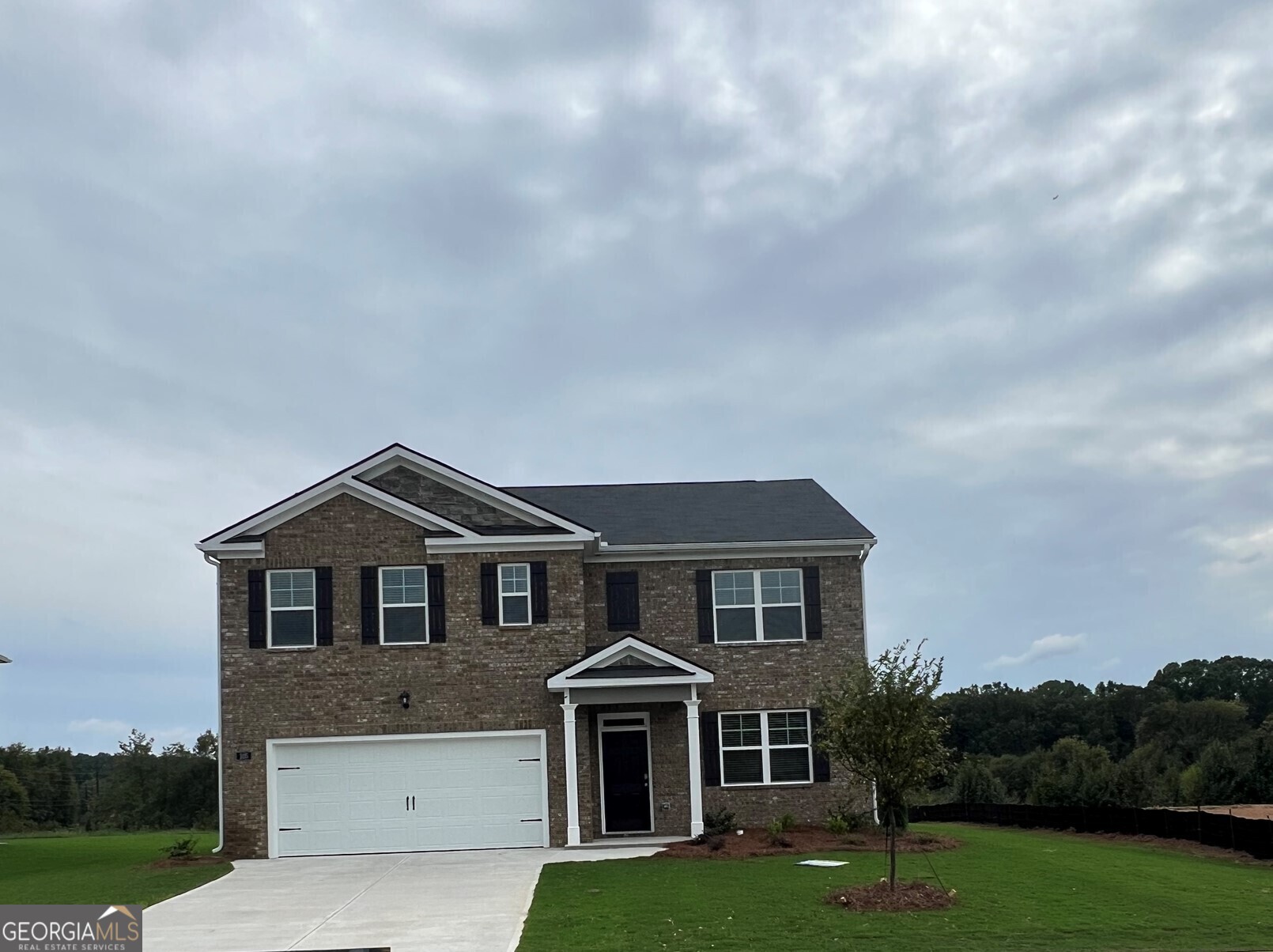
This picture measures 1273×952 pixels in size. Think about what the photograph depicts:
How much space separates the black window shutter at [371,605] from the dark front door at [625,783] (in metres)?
4.76

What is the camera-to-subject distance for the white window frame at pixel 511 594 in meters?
23.9

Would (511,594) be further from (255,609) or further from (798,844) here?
(798,844)

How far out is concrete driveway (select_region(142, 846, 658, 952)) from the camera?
44.6 ft

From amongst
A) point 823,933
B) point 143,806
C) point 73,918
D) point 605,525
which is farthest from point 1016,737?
point 73,918


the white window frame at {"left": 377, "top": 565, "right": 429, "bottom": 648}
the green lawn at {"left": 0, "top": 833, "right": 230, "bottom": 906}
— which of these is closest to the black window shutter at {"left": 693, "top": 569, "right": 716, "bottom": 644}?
the white window frame at {"left": 377, "top": 565, "right": 429, "bottom": 648}

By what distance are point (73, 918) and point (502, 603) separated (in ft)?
41.6

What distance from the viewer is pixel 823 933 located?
13.3m

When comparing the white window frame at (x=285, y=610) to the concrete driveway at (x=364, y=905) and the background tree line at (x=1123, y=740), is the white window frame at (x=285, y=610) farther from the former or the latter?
the background tree line at (x=1123, y=740)

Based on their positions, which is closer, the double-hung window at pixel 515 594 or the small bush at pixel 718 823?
the small bush at pixel 718 823

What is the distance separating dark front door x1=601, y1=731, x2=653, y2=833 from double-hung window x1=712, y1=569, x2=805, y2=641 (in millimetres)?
2688

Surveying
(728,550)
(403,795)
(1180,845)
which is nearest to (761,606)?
(728,550)

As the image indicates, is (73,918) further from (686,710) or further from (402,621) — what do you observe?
(686,710)

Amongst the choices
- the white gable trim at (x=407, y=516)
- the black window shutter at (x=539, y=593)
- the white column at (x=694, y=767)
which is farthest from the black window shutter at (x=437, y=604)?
the white column at (x=694, y=767)

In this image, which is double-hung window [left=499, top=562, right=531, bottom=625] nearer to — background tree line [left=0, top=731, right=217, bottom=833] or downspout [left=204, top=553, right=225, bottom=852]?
downspout [left=204, top=553, right=225, bottom=852]
